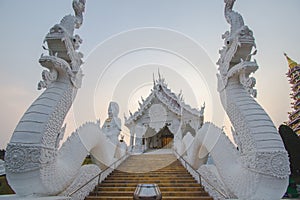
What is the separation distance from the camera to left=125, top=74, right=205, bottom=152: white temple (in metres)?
13.9

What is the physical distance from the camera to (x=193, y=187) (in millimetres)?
5453

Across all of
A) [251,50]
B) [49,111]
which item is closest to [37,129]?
[49,111]

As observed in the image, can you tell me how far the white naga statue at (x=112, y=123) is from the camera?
10584mm

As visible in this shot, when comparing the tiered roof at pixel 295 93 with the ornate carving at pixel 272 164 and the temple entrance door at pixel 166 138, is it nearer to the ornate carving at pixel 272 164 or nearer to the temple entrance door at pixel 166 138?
the temple entrance door at pixel 166 138

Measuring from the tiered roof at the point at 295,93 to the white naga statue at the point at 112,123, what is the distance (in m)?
14.7

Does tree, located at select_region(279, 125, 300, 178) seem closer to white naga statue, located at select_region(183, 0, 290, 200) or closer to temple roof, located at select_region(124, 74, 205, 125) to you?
temple roof, located at select_region(124, 74, 205, 125)

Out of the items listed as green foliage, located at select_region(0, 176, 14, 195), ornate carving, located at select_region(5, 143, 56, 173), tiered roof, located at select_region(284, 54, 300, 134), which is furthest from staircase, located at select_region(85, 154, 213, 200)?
tiered roof, located at select_region(284, 54, 300, 134)

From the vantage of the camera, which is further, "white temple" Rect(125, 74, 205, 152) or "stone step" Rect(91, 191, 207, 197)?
"white temple" Rect(125, 74, 205, 152)

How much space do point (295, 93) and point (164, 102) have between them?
11.6m

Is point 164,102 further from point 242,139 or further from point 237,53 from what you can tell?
point 242,139

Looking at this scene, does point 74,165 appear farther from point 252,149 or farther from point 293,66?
point 293,66

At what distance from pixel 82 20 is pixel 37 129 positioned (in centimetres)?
313

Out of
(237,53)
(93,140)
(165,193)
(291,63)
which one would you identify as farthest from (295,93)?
(93,140)

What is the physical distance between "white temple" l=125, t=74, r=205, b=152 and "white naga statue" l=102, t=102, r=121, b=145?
3352mm
